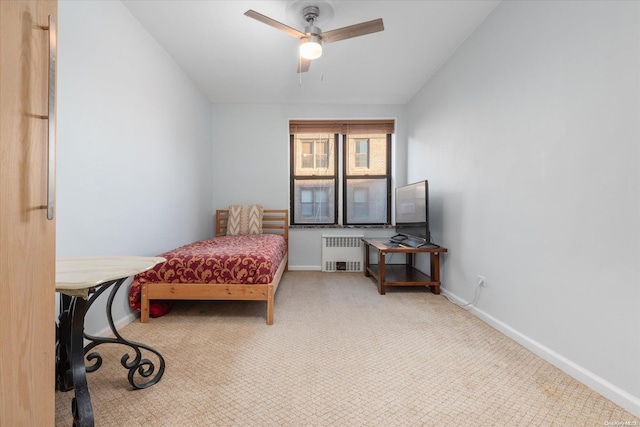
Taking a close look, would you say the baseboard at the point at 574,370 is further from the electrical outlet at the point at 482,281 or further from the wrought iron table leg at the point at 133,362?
the wrought iron table leg at the point at 133,362

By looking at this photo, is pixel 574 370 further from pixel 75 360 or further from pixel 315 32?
pixel 315 32

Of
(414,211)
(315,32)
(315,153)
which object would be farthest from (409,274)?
(315,32)

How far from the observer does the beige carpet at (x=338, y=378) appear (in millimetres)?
1133

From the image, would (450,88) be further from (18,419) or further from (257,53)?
(18,419)

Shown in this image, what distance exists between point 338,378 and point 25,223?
1419 mm

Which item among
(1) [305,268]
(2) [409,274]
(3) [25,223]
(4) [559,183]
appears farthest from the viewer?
(1) [305,268]

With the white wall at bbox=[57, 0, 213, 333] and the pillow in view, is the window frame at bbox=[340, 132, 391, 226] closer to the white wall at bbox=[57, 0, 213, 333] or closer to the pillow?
the pillow

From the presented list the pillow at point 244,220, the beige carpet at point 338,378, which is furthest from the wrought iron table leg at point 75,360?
the pillow at point 244,220

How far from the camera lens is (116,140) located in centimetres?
196

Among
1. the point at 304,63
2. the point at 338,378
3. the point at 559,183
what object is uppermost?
the point at 304,63

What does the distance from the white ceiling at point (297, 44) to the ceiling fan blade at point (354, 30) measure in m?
0.22

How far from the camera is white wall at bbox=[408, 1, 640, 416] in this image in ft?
4.00

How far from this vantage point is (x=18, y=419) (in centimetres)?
69

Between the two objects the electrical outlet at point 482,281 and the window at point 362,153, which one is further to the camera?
the window at point 362,153
